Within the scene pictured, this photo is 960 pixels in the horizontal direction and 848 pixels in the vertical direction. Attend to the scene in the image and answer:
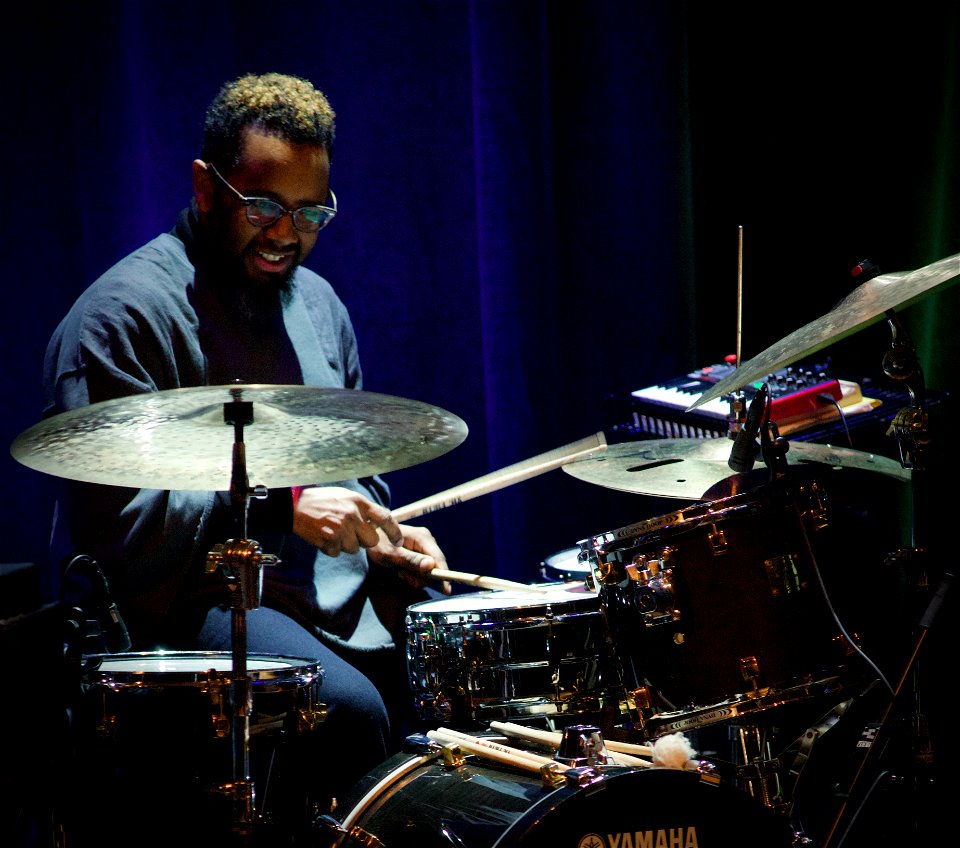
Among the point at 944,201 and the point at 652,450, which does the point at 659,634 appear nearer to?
the point at 652,450

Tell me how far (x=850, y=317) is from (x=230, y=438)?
0.94 metres

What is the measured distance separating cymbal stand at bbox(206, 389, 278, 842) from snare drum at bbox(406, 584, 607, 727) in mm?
396

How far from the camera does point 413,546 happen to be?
2375 millimetres

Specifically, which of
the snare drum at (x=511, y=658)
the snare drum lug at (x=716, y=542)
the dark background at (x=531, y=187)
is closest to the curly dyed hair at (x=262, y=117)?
the dark background at (x=531, y=187)

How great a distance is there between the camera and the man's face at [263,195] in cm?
217

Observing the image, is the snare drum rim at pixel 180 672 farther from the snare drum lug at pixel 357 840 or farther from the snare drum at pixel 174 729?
the snare drum lug at pixel 357 840

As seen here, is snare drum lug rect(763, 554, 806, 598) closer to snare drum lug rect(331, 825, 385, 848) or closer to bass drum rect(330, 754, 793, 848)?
bass drum rect(330, 754, 793, 848)

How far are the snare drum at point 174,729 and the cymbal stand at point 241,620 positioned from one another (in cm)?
2

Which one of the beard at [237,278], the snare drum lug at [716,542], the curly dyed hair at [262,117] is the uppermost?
the curly dyed hair at [262,117]

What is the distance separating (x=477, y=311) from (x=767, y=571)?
1.47 metres

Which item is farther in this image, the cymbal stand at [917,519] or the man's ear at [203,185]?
the man's ear at [203,185]

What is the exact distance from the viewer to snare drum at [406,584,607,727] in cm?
192

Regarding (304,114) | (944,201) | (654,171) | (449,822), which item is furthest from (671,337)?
(449,822)

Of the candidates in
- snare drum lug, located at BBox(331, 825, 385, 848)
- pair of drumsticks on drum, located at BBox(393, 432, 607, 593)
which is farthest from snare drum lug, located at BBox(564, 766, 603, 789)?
pair of drumsticks on drum, located at BBox(393, 432, 607, 593)
